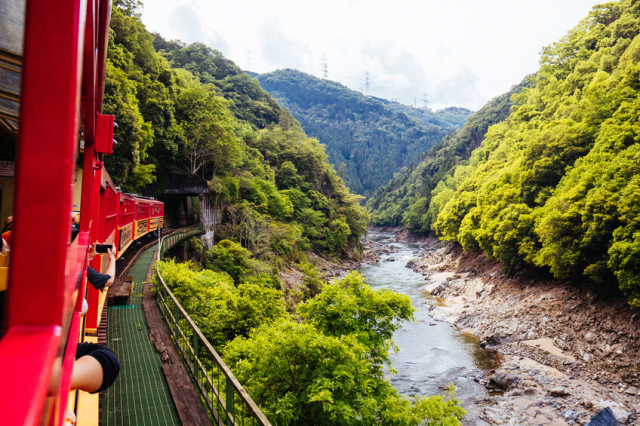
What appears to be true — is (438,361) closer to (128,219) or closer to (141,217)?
(128,219)

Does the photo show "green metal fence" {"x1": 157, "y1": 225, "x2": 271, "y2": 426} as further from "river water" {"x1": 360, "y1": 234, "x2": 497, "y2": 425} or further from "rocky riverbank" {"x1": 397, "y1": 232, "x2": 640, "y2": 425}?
"rocky riverbank" {"x1": 397, "y1": 232, "x2": 640, "y2": 425}

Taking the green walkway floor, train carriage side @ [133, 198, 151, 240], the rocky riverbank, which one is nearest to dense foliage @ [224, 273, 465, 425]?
the green walkway floor

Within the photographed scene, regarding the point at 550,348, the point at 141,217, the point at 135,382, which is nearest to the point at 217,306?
the point at 135,382

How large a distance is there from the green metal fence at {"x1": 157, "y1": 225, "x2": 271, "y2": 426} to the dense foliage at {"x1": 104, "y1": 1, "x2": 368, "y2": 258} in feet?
39.8

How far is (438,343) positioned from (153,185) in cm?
2271

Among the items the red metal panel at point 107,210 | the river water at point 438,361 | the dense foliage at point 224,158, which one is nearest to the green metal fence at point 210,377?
the red metal panel at point 107,210

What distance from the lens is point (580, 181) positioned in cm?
2220

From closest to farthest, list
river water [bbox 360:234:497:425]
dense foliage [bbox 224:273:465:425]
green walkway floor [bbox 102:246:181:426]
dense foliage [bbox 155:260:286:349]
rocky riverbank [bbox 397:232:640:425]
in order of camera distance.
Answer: green walkway floor [bbox 102:246:181:426] → dense foliage [bbox 224:273:465:425] → dense foliage [bbox 155:260:286:349] → rocky riverbank [bbox 397:232:640:425] → river water [bbox 360:234:497:425]

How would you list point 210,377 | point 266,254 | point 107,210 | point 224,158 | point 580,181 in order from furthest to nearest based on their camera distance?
point 224,158 < point 266,254 < point 580,181 < point 107,210 < point 210,377

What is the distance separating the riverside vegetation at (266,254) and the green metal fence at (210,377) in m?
0.87

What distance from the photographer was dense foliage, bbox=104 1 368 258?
20.6m

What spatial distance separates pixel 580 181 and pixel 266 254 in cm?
2022

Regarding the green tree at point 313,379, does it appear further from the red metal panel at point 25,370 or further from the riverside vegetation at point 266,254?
the red metal panel at point 25,370

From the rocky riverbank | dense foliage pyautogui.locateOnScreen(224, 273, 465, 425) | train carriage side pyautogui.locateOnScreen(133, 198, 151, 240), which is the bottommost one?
the rocky riverbank
